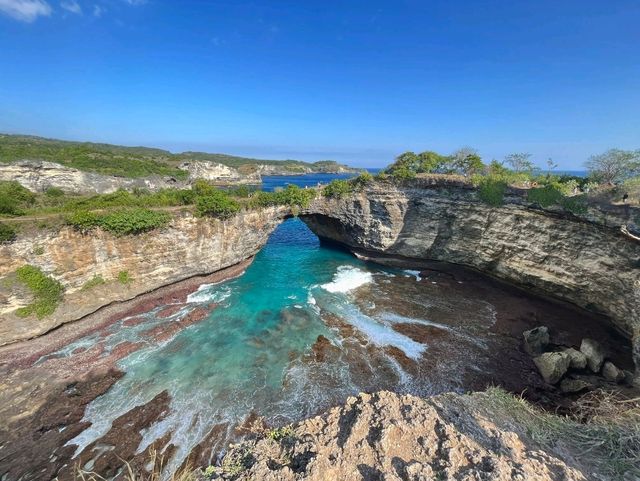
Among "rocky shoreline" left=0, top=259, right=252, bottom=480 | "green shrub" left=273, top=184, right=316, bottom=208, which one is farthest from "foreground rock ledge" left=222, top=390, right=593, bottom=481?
"green shrub" left=273, top=184, right=316, bottom=208

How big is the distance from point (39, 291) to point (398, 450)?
23606mm

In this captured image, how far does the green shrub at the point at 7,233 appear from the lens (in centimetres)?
1756

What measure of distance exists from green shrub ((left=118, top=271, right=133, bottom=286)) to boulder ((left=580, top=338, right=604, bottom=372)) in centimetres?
3102

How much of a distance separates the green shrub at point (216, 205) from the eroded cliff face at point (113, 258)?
2.21 ft

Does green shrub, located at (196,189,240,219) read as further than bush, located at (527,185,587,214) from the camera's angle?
Yes

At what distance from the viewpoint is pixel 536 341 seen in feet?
59.4

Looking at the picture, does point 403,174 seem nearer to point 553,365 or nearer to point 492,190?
point 492,190

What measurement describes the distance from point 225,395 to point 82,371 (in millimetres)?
8392

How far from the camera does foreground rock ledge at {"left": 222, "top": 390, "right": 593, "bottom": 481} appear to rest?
492 cm

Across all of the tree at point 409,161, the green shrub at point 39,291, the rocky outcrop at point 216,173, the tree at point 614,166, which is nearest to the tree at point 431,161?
the tree at point 409,161

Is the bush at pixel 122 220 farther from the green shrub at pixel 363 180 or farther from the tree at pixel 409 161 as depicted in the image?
the tree at pixel 409 161

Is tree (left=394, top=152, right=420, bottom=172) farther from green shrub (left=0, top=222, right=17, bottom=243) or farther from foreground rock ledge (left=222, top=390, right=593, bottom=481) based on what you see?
green shrub (left=0, top=222, right=17, bottom=243)

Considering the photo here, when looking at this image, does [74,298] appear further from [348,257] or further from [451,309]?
[451,309]

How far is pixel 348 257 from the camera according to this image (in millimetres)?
35031
